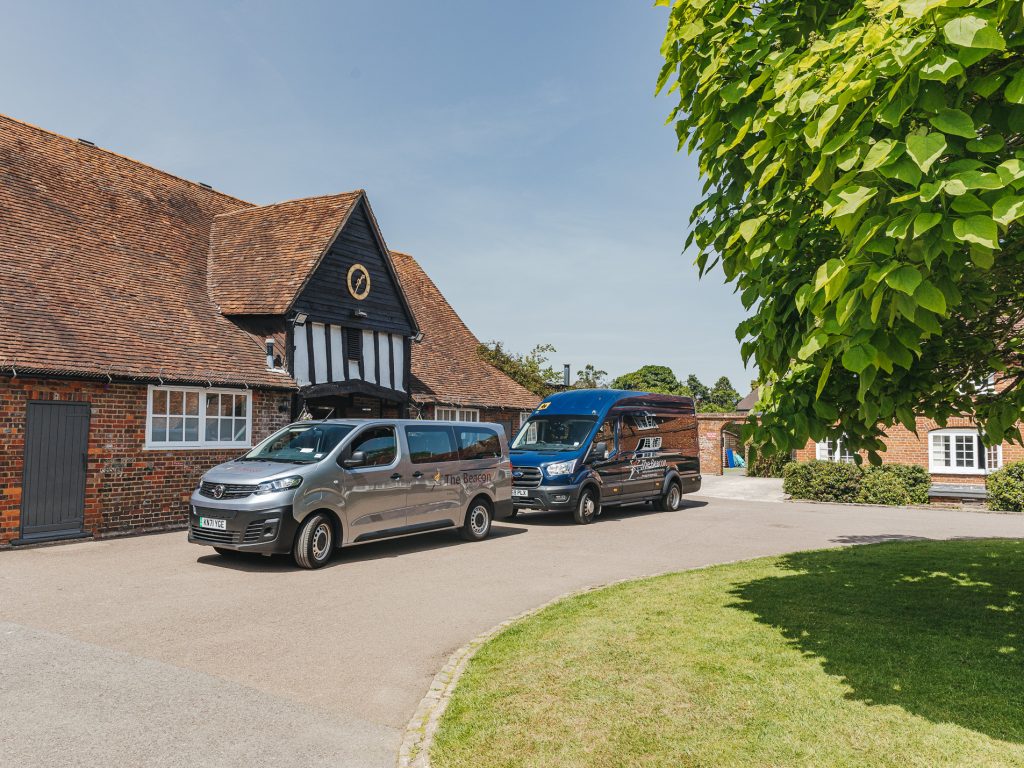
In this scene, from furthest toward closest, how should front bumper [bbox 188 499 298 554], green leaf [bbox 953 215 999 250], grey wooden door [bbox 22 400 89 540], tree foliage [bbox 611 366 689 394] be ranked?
tree foliage [bbox 611 366 689 394] < grey wooden door [bbox 22 400 89 540] < front bumper [bbox 188 499 298 554] < green leaf [bbox 953 215 999 250]

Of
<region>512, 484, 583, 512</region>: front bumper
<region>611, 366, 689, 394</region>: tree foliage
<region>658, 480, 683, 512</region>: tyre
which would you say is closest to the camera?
<region>512, 484, 583, 512</region>: front bumper

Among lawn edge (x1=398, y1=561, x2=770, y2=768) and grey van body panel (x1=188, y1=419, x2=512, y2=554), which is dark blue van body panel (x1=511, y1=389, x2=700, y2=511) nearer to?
grey van body panel (x1=188, y1=419, x2=512, y2=554)

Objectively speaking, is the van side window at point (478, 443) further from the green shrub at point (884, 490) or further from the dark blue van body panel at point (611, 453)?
the green shrub at point (884, 490)

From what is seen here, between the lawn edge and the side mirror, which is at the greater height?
the side mirror

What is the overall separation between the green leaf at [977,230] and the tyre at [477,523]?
10.1 meters

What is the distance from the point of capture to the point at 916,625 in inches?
250

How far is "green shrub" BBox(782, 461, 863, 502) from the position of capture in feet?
67.8

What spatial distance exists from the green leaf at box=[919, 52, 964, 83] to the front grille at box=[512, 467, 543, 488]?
38.5ft

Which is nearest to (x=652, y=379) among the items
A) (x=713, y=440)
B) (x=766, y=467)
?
(x=713, y=440)

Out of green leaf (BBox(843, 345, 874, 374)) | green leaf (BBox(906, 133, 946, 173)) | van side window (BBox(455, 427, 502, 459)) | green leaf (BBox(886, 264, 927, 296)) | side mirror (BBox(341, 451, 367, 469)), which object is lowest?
side mirror (BBox(341, 451, 367, 469))

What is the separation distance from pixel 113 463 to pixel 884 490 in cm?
1884

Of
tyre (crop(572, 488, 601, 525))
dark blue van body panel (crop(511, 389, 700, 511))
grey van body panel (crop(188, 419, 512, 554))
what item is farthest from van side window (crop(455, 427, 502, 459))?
tyre (crop(572, 488, 601, 525))

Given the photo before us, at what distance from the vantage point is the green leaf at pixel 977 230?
264 cm

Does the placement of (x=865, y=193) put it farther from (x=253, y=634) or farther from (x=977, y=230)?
(x=253, y=634)
